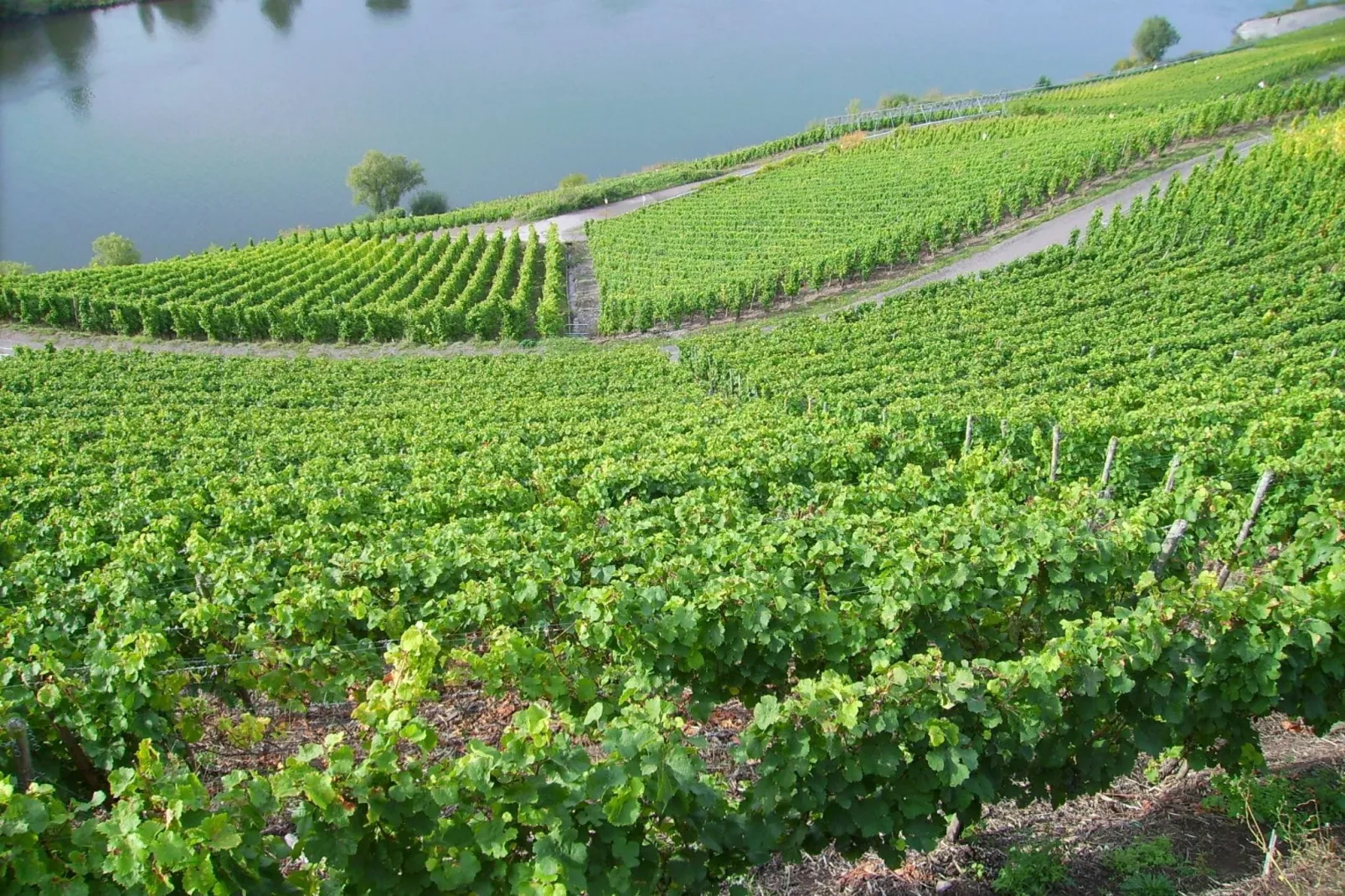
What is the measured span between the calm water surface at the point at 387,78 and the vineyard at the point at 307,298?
2296 centimetres

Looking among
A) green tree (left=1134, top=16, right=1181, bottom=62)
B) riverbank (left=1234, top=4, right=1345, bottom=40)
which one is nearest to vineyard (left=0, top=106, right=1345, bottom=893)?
green tree (left=1134, top=16, right=1181, bottom=62)

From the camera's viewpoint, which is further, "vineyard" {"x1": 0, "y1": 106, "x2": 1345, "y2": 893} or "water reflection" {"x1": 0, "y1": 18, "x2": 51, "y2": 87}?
"water reflection" {"x1": 0, "y1": 18, "x2": 51, "y2": 87}

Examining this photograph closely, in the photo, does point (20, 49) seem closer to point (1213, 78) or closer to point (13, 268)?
point (13, 268)

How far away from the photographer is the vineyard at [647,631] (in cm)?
476

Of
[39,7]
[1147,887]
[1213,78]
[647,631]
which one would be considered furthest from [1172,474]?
[39,7]

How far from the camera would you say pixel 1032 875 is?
525cm

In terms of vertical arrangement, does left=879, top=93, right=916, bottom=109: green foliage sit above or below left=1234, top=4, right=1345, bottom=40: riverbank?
below

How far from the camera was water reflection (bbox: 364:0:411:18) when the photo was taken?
347 feet

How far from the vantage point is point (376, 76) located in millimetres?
86000

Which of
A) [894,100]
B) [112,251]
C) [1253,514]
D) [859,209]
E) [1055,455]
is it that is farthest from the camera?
[894,100]

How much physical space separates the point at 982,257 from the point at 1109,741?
107 feet

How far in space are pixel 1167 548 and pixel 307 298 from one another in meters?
35.6

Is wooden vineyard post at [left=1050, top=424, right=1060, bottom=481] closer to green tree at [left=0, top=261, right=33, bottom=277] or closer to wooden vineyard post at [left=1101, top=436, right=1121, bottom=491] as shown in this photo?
wooden vineyard post at [left=1101, top=436, right=1121, bottom=491]

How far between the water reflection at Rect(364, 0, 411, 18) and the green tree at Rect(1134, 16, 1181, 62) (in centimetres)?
8225
